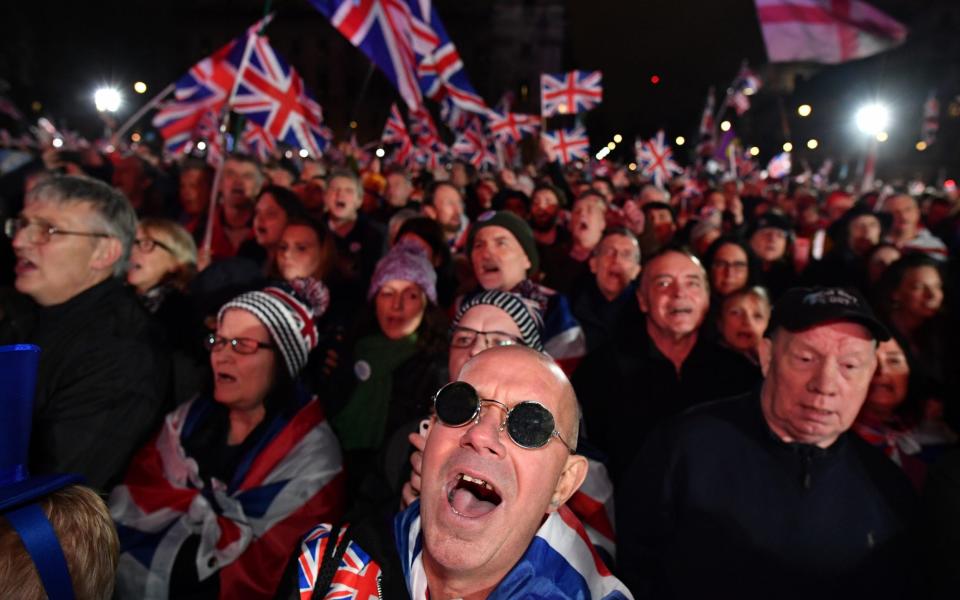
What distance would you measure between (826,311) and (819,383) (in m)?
0.27

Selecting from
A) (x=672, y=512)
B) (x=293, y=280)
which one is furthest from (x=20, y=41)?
(x=672, y=512)

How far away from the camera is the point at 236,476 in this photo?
2.72m

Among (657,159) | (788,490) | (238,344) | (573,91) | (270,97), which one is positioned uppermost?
(573,91)

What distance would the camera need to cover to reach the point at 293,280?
14.3 ft

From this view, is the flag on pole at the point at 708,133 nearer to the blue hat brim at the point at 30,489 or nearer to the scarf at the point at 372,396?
the scarf at the point at 372,396

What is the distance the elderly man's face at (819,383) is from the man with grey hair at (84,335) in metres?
2.60

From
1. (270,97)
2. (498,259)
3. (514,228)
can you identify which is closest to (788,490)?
(498,259)

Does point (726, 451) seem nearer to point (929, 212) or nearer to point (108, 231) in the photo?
point (108, 231)

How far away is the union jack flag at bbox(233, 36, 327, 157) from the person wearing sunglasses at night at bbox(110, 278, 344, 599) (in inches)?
202

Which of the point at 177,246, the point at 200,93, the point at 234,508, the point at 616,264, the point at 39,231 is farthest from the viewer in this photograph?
the point at 200,93

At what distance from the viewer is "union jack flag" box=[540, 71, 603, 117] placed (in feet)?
43.2

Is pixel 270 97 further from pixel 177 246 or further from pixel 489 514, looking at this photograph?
pixel 489 514

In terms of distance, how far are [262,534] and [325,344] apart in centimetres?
179

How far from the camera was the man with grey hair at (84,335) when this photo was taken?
254cm
